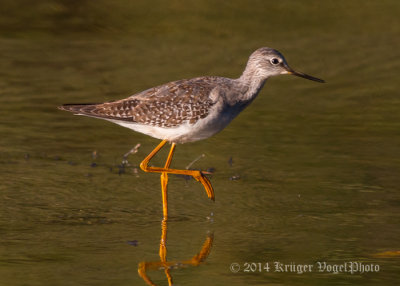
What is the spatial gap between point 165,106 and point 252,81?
1232 mm

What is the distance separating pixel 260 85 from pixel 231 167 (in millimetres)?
2076

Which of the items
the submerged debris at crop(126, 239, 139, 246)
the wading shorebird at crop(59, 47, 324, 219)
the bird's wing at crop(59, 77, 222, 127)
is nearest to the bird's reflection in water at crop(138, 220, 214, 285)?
the submerged debris at crop(126, 239, 139, 246)

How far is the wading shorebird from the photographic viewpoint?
1088 cm

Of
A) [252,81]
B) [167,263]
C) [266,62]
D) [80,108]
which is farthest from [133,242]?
[266,62]

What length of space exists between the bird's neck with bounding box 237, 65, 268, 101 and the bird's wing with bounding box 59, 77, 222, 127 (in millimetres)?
419

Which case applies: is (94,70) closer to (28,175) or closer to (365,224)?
(28,175)

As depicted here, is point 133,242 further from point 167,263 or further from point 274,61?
point 274,61

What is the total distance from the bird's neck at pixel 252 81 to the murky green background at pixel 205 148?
1.44m

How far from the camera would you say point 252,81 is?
1130cm

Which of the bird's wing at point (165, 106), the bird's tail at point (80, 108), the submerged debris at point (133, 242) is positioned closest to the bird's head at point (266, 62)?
the bird's wing at point (165, 106)

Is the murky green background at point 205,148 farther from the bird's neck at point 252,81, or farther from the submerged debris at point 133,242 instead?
the bird's neck at point 252,81

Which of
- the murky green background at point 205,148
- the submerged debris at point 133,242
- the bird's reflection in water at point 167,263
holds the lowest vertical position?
the bird's reflection in water at point 167,263

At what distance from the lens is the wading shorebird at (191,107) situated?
10883 millimetres

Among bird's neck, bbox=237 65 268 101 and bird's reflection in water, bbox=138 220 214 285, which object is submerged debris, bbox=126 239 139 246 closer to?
bird's reflection in water, bbox=138 220 214 285
